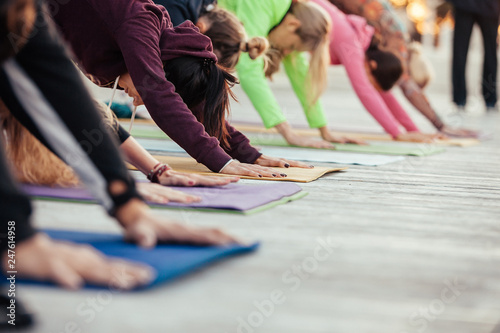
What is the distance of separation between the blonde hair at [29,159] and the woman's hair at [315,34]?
1.80 m

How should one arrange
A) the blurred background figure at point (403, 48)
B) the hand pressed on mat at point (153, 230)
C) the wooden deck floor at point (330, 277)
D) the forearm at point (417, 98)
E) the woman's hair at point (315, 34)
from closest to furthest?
the wooden deck floor at point (330, 277), the hand pressed on mat at point (153, 230), the woman's hair at point (315, 34), the blurred background figure at point (403, 48), the forearm at point (417, 98)

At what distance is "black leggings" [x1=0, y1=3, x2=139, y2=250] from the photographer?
1.50 m

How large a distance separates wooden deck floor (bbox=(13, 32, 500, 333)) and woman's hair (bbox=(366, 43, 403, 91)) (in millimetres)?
2198

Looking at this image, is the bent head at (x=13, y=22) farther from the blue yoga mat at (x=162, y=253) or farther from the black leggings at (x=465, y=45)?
the black leggings at (x=465, y=45)

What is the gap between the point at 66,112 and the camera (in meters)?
1.53

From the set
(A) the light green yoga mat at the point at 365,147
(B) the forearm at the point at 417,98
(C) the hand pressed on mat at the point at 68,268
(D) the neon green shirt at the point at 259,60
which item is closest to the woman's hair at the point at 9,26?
(C) the hand pressed on mat at the point at 68,268

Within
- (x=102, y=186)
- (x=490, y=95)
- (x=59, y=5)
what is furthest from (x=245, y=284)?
(x=490, y=95)

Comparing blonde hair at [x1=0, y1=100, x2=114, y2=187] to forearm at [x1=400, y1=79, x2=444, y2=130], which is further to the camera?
forearm at [x1=400, y1=79, x2=444, y2=130]

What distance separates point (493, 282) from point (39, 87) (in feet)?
3.12

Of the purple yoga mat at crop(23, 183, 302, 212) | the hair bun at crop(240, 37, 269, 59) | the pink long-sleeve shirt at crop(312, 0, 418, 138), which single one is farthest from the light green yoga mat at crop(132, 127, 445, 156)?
the purple yoga mat at crop(23, 183, 302, 212)

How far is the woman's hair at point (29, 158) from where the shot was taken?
214cm

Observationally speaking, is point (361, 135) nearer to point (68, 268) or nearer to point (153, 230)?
point (153, 230)

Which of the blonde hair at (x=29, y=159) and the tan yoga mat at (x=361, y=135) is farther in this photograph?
the tan yoga mat at (x=361, y=135)

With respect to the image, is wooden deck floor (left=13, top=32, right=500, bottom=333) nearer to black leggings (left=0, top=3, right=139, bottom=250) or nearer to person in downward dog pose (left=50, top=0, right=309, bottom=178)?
black leggings (left=0, top=3, right=139, bottom=250)
